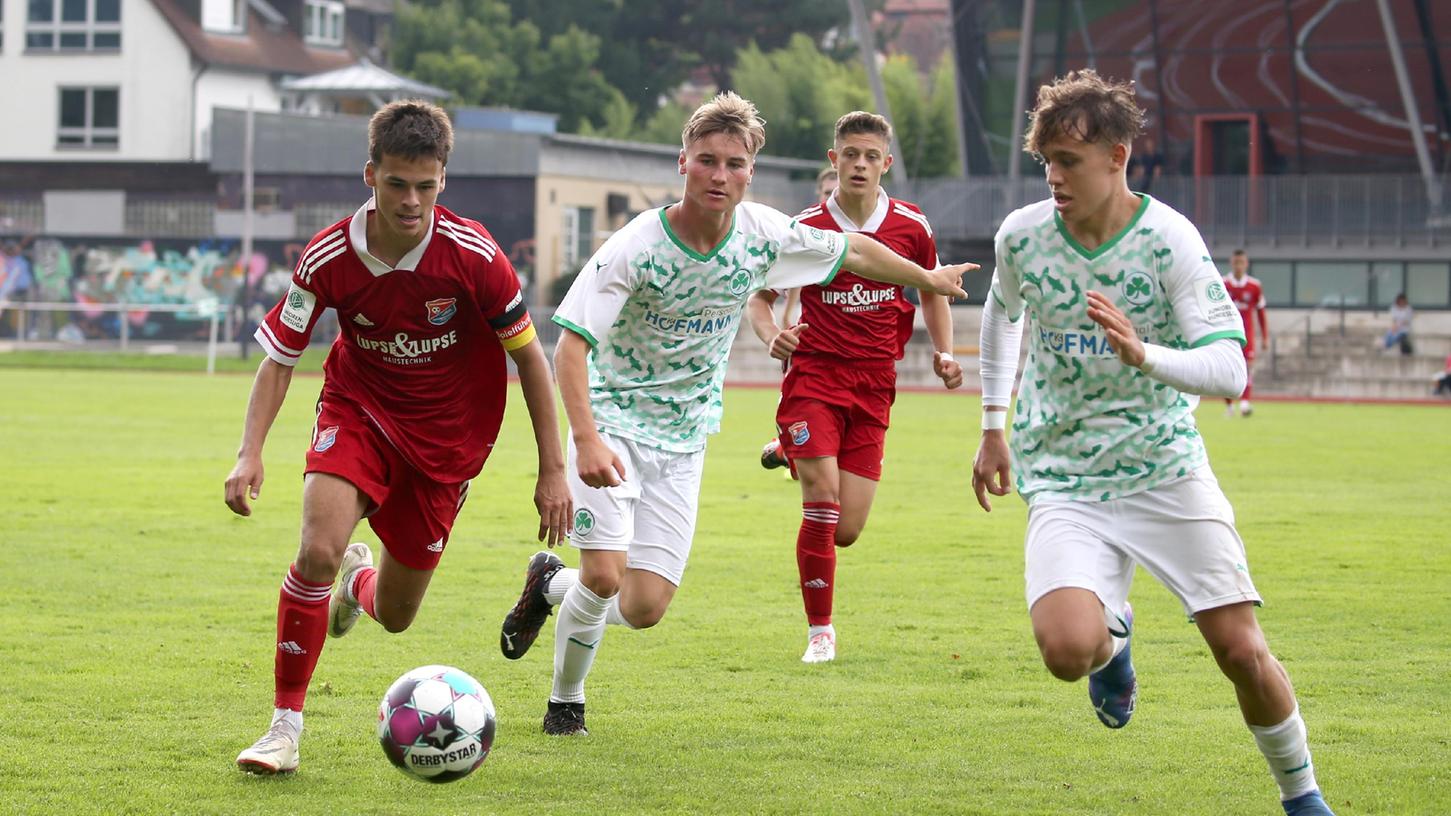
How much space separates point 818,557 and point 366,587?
2.21m

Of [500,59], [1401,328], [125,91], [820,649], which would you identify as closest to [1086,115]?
[820,649]

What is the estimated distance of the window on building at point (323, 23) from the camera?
59656 millimetres

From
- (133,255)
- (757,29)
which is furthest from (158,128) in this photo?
(757,29)

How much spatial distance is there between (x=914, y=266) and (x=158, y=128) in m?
49.0

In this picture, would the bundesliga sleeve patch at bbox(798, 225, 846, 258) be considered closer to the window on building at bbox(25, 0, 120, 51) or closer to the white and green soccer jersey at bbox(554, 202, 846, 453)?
the white and green soccer jersey at bbox(554, 202, 846, 453)

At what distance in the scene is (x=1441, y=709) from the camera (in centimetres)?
666

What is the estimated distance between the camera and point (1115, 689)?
18.5 ft

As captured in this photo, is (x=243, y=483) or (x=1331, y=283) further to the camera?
(x=1331, y=283)

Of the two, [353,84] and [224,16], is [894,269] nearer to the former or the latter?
[353,84]

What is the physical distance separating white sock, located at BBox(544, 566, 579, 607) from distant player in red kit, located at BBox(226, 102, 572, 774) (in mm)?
681

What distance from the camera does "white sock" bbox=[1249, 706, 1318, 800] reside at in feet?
16.2

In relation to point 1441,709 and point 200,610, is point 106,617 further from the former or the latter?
point 1441,709

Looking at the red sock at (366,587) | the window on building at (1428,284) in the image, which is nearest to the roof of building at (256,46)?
the window on building at (1428,284)

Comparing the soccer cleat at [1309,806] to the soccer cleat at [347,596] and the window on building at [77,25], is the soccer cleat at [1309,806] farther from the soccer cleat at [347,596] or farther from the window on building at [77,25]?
the window on building at [77,25]
